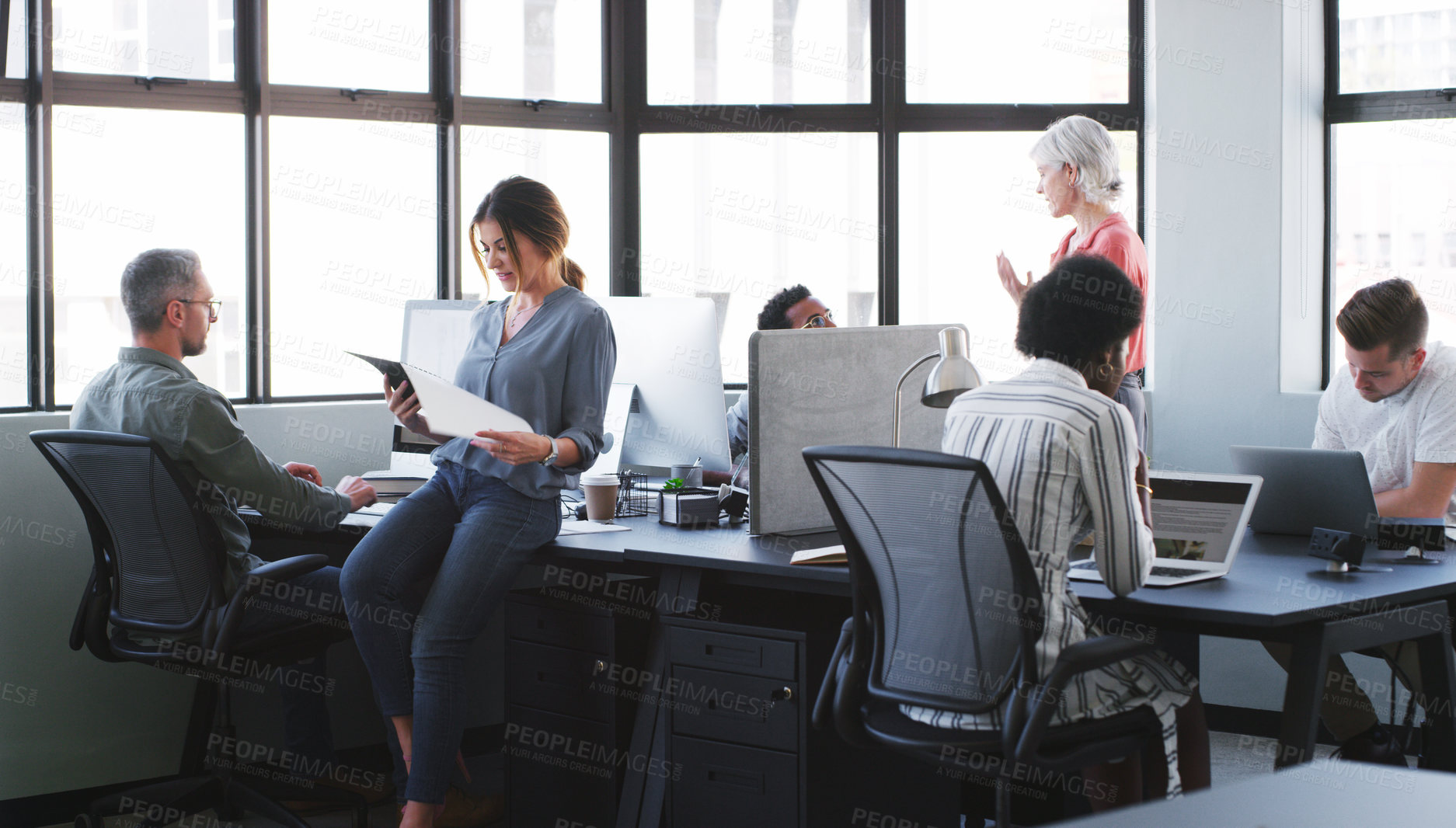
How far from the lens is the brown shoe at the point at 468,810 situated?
2854 millimetres

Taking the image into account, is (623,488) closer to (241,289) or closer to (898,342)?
(898,342)

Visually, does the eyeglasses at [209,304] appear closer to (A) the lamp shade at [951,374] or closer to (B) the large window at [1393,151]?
(A) the lamp shade at [951,374]

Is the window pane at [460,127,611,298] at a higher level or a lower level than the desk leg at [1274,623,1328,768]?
higher

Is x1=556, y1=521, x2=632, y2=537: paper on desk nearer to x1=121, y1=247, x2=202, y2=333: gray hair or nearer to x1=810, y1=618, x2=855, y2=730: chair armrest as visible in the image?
x1=810, y1=618, x2=855, y2=730: chair armrest

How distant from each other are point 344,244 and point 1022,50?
2.37m

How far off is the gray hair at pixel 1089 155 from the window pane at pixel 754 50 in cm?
122

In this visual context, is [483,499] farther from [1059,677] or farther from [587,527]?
[1059,677]

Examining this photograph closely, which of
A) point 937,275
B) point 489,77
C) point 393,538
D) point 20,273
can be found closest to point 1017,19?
point 937,275

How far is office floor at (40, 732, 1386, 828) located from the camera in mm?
2883

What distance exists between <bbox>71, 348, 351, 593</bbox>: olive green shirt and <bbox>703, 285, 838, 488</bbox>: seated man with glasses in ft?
3.68

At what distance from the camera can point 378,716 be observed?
337 centimetres

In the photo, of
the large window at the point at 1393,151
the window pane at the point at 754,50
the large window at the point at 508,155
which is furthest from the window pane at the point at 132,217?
the large window at the point at 1393,151

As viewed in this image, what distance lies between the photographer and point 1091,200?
9.77 feet
